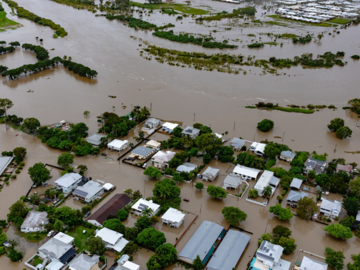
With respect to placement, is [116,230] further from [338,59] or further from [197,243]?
[338,59]

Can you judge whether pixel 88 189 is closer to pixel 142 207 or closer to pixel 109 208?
pixel 109 208

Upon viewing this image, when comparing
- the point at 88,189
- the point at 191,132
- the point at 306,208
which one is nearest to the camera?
the point at 306,208

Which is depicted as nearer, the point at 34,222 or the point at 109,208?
the point at 34,222

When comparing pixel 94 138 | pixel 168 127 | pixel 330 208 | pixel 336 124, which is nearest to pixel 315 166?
pixel 330 208

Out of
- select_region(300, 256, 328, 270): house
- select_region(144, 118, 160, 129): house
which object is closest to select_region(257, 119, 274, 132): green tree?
select_region(144, 118, 160, 129): house

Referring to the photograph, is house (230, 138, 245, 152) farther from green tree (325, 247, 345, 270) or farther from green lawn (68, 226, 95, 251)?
green lawn (68, 226, 95, 251)

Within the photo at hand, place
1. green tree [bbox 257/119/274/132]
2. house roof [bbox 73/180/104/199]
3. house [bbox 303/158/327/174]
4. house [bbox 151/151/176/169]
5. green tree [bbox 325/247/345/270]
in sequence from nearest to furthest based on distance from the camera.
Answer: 1. green tree [bbox 325/247/345/270]
2. house roof [bbox 73/180/104/199]
3. house [bbox 303/158/327/174]
4. house [bbox 151/151/176/169]
5. green tree [bbox 257/119/274/132]

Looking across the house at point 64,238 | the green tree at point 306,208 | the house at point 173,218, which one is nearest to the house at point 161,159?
the house at point 173,218
